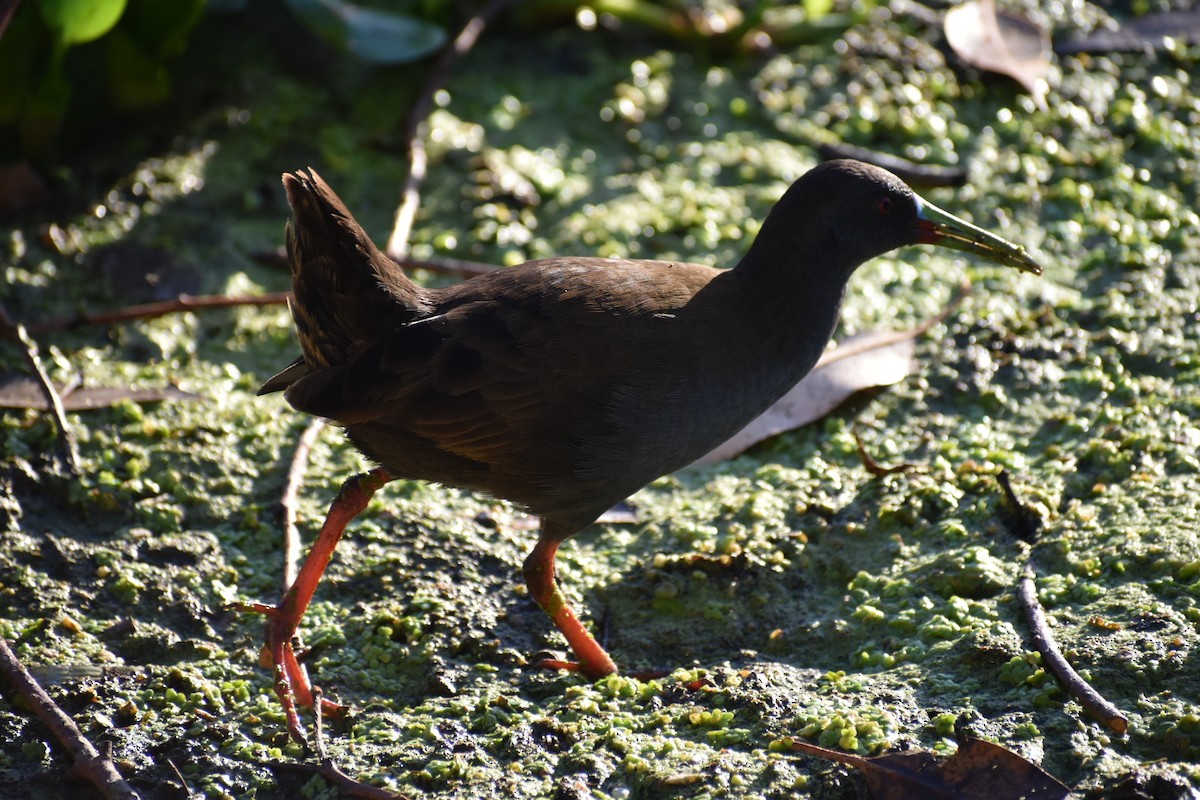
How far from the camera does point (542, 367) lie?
142 inches

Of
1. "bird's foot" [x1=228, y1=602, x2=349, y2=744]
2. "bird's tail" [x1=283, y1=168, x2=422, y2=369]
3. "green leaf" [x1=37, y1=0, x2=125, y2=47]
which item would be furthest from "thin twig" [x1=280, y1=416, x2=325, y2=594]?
"green leaf" [x1=37, y1=0, x2=125, y2=47]

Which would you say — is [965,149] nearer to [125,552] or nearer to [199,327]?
[199,327]

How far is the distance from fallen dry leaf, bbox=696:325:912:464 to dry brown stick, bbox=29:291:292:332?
186cm

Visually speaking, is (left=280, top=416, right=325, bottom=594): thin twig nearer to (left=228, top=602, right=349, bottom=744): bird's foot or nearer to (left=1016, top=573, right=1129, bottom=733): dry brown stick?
(left=228, top=602, right=349, bottom=744): bird's foot

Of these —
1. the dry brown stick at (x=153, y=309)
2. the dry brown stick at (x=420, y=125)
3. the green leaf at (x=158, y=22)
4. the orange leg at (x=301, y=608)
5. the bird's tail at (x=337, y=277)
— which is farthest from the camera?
the dry brown stick at (x=420, y=125)

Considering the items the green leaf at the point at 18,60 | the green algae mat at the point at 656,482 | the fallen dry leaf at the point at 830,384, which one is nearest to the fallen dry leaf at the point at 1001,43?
the green algae mat at the point at 656,482

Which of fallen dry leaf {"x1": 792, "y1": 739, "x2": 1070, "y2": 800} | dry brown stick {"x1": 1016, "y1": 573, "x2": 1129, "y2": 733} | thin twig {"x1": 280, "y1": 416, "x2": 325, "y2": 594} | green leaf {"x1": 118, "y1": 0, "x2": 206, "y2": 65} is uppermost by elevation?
green leaf {"x1": 118, "y1": 0, "x2": 206, "y2": 65}

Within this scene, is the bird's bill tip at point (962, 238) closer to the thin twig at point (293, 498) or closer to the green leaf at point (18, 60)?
the thin twig at point (293, 498)

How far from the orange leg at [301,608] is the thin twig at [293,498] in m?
0.18

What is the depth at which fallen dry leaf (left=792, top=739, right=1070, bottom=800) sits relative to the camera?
9.89 ft

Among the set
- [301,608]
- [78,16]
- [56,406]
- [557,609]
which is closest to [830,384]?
[557,609]

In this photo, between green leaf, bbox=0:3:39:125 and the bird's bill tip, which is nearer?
the bird's bill tip

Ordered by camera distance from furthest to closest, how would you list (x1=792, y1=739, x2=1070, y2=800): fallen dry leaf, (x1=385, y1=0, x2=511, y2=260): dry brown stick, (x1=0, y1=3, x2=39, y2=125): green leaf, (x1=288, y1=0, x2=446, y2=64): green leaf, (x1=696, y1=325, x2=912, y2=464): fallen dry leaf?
(x1=288, y1=0, x2=446, y2=64): green leaf, (x1=385, y1=0, x2=511, y2=260): dry brown stick, (x1=0, y1=3, x2=39, y2=125): green leaf, (x1=696, y1=325, x2=912, y2=464): fallen dry leaf, (x1=792, y1=739, x2=1070, y2=800): fallen dry leaf

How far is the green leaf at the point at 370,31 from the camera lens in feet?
19.3
